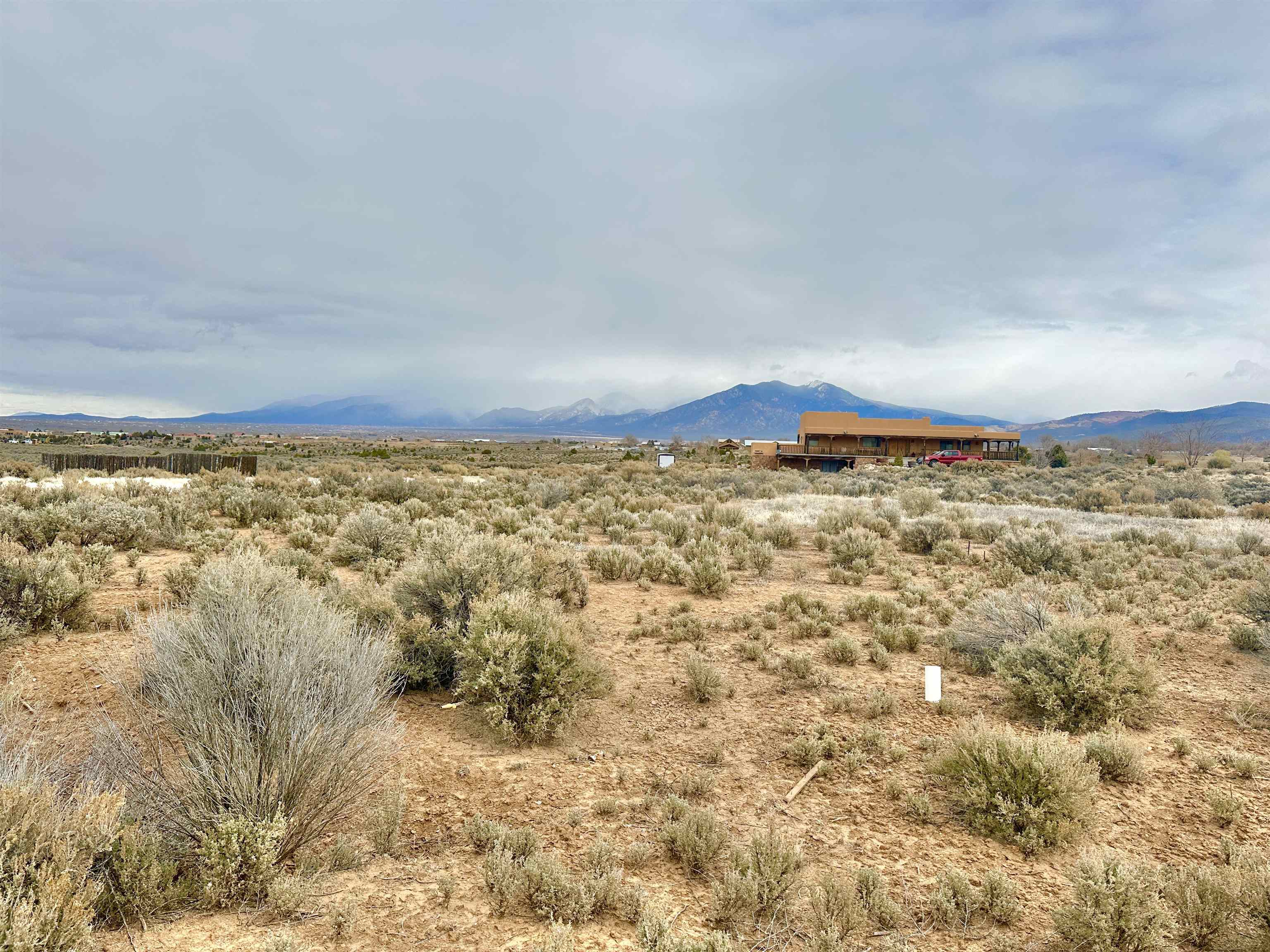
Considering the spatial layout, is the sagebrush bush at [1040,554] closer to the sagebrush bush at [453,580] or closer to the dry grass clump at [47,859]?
the sagebrush bush at [453,580]

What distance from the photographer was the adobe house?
192ft

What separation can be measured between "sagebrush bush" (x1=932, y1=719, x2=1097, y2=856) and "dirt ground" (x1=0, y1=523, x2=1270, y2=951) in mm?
121

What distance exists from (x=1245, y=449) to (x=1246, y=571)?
318 ft

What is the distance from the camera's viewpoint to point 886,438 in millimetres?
59812

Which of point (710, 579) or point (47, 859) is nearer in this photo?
point (47, 859)

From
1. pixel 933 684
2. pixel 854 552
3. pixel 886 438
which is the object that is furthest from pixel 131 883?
pixel 886 438

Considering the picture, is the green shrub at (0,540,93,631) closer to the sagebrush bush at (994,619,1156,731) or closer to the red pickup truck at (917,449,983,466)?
the sagebrush bush at (994,619,1156,731)

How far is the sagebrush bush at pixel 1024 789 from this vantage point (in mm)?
4051

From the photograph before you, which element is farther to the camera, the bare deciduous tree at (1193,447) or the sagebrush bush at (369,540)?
the bare deciduous tree at (1193,447)

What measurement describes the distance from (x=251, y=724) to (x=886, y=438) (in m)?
62.2

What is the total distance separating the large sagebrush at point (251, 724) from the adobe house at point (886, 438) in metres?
54.9

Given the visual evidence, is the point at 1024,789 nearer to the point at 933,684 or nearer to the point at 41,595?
the point at 933,684

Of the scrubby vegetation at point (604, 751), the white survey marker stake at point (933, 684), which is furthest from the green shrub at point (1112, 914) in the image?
the white survey marker stake at point (933, 684)

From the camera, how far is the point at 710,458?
56781mm
